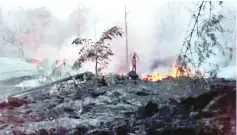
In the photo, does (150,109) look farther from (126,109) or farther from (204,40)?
(204,40)

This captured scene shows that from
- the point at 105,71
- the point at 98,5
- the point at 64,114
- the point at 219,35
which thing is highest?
the point at 98,5

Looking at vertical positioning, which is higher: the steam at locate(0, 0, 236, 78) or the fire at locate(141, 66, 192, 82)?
the steam at locate(0, 0, 236, 78)

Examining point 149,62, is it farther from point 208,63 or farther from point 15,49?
point 15,49

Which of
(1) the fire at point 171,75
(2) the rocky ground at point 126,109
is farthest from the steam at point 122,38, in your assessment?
(2) the rocky ground at point 126,109

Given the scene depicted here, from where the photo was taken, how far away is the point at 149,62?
8.81 ft

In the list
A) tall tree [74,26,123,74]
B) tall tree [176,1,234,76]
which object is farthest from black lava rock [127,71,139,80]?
tall tree [176,1,234,76]

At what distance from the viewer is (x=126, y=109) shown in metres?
2.69

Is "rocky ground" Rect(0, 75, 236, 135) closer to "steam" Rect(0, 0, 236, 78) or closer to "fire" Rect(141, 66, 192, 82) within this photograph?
"fire" Rect(141, 66, 192, 82)

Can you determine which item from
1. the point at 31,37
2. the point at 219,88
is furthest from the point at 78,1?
the point at 219,88

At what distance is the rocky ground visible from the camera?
8.46ft

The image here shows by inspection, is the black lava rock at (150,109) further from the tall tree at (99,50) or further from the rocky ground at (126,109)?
the tall tree at (99,50)

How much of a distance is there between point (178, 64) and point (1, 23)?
1.13 metres

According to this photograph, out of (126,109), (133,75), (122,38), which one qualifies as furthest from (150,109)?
(122,38)

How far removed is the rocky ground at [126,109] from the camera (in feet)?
8.46
